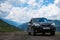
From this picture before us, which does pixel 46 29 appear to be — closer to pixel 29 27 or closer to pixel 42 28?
pixel 42 28

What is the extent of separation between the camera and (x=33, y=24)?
24453 millimetres

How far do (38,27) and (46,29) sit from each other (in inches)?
25.7

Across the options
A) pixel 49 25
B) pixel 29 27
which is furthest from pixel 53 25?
pixel 29 27

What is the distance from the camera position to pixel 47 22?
24625mm

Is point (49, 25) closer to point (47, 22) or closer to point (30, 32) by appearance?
point (47, 22)

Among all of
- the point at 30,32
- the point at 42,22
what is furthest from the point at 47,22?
the point at 30,32

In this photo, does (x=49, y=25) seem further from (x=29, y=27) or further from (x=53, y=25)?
(x=29, y=27)

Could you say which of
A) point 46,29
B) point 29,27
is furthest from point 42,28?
point 29,27

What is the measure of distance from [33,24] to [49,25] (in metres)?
1.29

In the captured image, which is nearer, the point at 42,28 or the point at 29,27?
the point at 42,28

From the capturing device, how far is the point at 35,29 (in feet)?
78.8

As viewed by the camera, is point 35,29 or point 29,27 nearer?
point 35,29

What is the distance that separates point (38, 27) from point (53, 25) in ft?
4.31

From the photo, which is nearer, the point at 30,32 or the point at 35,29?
the point at 35,29
